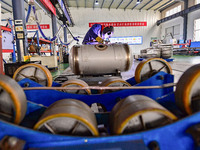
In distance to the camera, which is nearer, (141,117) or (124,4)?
(141,117)

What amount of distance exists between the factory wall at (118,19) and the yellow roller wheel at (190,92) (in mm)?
19151

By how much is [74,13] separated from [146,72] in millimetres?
19149

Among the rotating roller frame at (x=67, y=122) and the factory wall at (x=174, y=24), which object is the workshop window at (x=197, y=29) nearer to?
the factory wall at (x=174, y=24)

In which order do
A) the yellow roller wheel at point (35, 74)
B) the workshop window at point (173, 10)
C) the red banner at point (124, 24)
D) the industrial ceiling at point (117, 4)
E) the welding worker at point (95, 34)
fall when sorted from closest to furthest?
the yellow roller wheel at point (35, 74), the welding worker at point (95, 34), the industrial ceiling at point (117, 4), the workshop window at point (173, 10), the red banner at point (124, 24)

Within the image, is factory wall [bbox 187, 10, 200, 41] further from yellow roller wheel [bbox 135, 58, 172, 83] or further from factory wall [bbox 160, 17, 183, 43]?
yellow roller wheel [bbox 135, 58, 172, 83]

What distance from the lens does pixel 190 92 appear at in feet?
3.17

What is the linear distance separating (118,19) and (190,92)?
66.2 feet

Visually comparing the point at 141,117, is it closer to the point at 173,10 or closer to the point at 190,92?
the point at 190,92

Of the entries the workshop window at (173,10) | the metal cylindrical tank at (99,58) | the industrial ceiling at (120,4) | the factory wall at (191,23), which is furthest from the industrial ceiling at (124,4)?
the metal cylindrical tank at (99,58)

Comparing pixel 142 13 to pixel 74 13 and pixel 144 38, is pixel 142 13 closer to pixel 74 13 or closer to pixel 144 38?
pixel 144 38

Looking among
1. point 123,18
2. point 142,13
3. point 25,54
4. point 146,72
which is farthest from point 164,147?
point 142,13

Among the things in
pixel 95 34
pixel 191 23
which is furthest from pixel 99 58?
pixel 191 23

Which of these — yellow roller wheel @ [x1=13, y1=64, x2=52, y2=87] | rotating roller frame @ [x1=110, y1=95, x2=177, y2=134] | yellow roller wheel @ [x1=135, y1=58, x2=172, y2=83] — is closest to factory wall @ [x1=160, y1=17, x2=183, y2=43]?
yellow roller wheel @ [x1=135, y1=58, x2=172, y2=83]

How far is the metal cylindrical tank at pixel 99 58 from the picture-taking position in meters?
2.50
